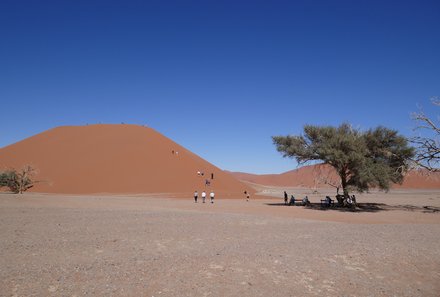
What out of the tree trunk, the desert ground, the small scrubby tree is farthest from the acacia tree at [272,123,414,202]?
the small scrubby tree

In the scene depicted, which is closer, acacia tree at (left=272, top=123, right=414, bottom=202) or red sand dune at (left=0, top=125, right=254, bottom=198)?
acacia tree at (left=272, top=123, right=414, bottom=202)

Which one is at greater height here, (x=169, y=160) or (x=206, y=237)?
(x=169, y=160)

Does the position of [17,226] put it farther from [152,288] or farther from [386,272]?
[386,272]

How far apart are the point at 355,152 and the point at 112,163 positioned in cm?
4216

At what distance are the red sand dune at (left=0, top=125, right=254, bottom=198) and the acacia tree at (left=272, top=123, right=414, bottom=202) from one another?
18526 millimetres

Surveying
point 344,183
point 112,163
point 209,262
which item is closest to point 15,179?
point 112,163

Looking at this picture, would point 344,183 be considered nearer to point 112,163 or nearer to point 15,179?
point 15,179

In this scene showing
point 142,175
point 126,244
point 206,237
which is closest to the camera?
point 126,244

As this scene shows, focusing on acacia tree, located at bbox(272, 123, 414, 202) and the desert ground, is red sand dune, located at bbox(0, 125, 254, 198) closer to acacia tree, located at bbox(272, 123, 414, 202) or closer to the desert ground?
acacia tree, located at bbox(272, 123, 414, 202)

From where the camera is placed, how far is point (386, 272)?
873cm

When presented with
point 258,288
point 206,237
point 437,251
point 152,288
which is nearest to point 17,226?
point 206,237

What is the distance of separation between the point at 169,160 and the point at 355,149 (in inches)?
1572

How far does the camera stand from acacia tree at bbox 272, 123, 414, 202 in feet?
87.4

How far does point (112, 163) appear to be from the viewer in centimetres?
5750
